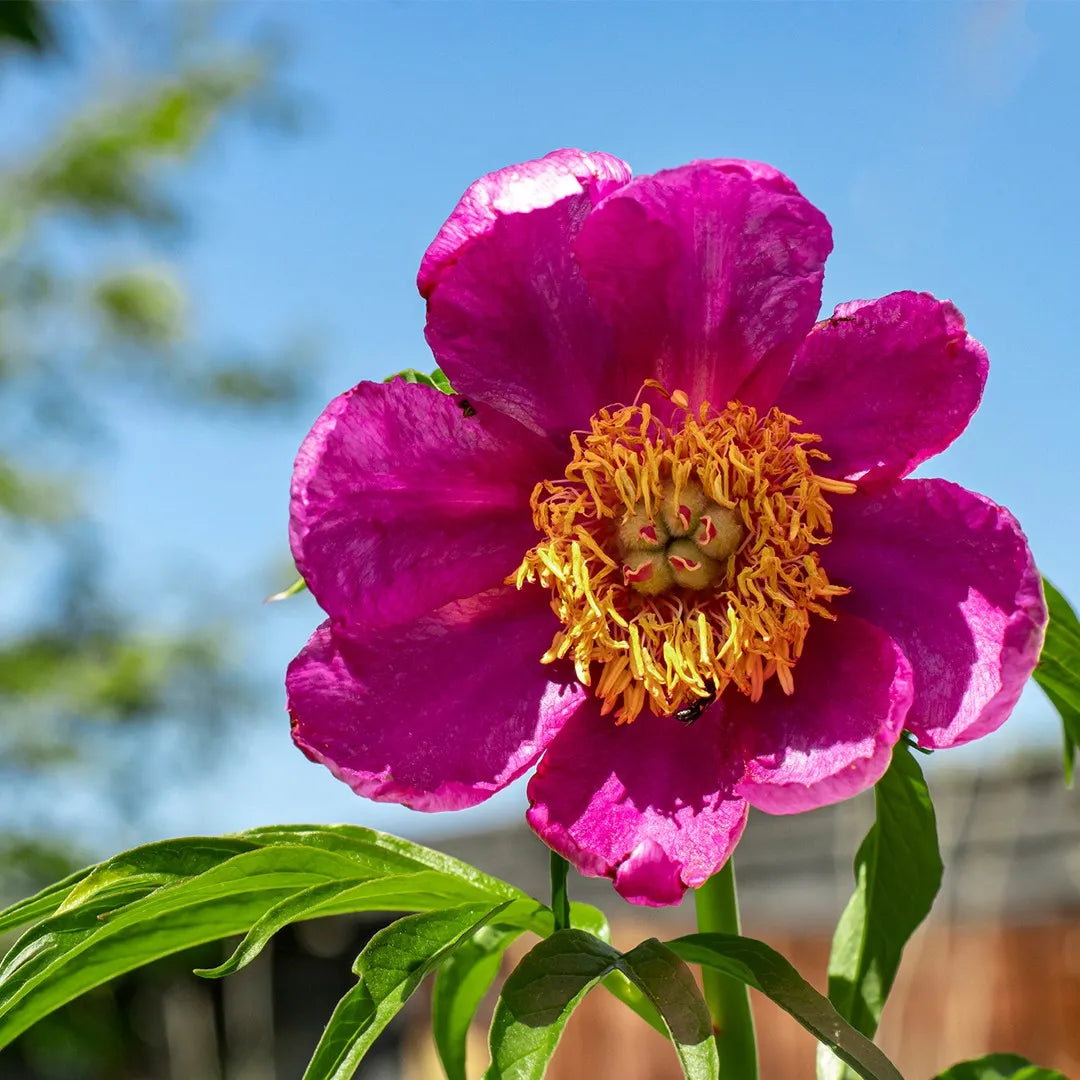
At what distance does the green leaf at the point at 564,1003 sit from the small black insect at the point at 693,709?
18 cm

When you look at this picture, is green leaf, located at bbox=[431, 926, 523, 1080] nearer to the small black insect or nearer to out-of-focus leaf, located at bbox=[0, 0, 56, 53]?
the small black insect

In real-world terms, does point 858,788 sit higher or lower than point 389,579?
lower

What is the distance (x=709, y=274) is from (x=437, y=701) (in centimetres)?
38

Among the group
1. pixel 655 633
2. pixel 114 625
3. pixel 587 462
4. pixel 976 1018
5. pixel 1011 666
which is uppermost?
pixel 114 625

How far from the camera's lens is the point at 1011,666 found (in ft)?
2.78

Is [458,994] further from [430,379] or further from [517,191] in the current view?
[517,191]

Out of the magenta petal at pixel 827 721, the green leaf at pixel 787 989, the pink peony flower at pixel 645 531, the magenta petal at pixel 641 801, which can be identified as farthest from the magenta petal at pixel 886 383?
the green leaf at pixel 787 989

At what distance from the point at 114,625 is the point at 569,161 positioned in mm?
7872

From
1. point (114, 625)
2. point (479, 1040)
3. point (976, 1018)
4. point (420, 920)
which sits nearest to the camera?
point (420, 920)

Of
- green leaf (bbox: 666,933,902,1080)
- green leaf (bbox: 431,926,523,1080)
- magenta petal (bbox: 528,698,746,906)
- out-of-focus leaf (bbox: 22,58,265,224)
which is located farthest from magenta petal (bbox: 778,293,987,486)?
out-of-focus leaf (bbox: 22,58,265,224)

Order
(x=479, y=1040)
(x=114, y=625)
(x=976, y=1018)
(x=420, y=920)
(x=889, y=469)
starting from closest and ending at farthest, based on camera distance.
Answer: (x=420, y=920)
(x=889, y=469)
(x=976, y=1018)
(x=479, y=1040)
(x=114, y=625)

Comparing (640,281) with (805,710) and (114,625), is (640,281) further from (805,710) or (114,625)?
(114,625)

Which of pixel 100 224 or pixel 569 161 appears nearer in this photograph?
pixel 569 161

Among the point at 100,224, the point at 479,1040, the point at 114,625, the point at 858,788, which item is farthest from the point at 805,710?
the point at 100,224
